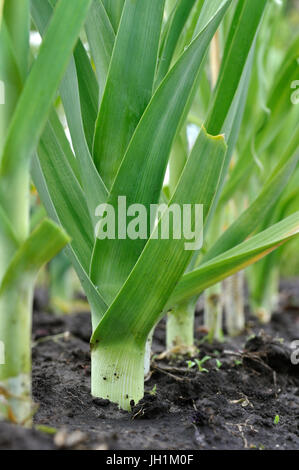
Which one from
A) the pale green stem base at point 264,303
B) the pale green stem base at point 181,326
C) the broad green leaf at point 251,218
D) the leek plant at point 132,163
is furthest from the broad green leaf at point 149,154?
the pale green stem base at point 264,303

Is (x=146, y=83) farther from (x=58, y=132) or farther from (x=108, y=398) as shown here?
(x=108, y=398)

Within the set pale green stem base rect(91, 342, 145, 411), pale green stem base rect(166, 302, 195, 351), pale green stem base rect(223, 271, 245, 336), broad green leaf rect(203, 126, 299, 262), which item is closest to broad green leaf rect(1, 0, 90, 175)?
pale green stem base rect(91, 342, 145, 411)

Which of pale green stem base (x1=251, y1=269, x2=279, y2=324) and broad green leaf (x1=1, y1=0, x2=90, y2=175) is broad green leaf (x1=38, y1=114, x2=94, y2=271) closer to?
broad green leaf (x1=1, y1=0, x2=90, y2=175)

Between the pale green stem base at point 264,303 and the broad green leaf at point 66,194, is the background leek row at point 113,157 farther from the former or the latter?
the pale green stem base at point 264,303

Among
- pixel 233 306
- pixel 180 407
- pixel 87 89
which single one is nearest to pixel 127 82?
pixel 87 89

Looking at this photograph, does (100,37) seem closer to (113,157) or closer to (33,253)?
(113,157)

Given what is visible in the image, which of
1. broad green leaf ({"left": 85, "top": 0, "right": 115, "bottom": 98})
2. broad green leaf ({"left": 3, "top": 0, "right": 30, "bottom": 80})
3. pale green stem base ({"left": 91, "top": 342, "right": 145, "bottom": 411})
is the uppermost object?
broad green leaf ({"left": 85, "top": 0, "right": 115, "bottom": 98})
